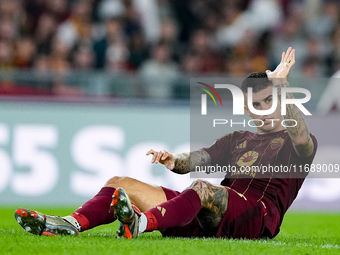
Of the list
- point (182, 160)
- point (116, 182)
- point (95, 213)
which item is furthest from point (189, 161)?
point (95, 213)

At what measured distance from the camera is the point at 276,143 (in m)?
4.75

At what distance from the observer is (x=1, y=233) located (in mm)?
4852

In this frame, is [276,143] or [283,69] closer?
[283,69]

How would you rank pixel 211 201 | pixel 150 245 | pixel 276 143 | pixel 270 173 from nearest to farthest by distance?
pixel 150 245 < pixel 211 201 < pixel 270 173 < pixel 276 143

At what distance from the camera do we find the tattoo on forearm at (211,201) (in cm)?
431

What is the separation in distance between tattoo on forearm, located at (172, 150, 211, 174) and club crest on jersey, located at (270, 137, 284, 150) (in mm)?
550

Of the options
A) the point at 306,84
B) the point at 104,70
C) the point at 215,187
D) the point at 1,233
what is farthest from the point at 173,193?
the point at 104,70

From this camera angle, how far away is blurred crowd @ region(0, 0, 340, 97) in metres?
9.83

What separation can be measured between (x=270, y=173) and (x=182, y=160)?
2.36 ft

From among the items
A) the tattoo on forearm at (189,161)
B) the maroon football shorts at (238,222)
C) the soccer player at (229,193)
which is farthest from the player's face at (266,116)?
the maroon football shorts at (238,222)

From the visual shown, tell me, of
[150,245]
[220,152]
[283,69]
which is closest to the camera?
[150,245]

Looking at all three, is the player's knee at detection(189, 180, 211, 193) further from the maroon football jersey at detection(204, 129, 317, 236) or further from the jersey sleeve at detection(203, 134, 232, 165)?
the jersey sleeve at detection(203, 134, 232, 165)

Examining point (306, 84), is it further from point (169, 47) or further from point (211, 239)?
point (211, 239)

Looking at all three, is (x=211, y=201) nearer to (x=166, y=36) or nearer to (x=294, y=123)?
(x=294, y=123)
